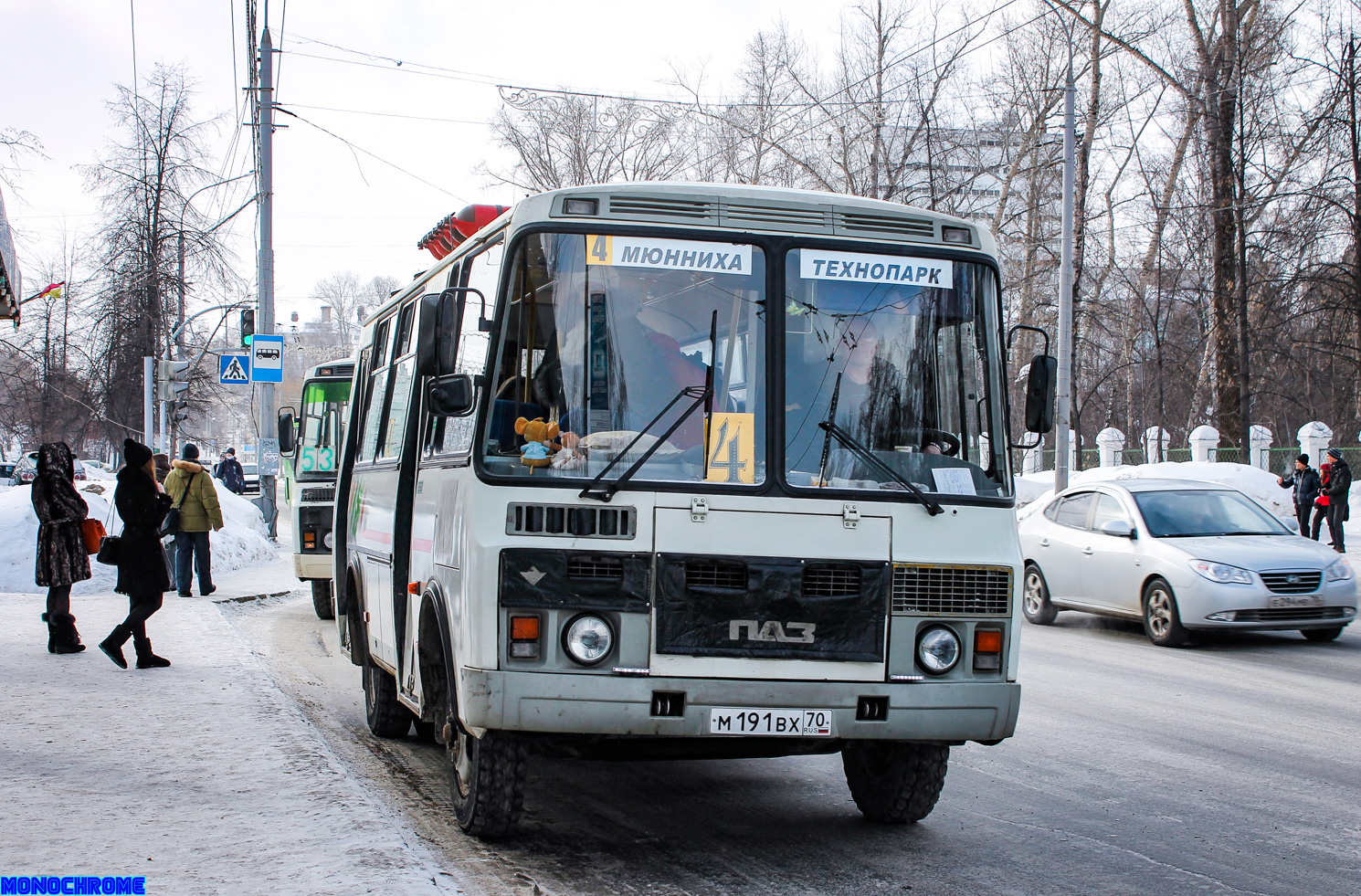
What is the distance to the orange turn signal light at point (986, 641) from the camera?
17.1 ft

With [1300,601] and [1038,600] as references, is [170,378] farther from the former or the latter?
[1300,601]

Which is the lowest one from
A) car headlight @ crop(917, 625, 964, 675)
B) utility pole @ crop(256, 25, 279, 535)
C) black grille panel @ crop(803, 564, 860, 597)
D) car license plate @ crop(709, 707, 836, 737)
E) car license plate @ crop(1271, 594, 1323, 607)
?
car license plate @ crop(1271, 594, 1323, 607)

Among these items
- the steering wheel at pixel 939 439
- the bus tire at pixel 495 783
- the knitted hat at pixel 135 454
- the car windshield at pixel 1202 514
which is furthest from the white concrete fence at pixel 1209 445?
the bus tire at pixel 495 783

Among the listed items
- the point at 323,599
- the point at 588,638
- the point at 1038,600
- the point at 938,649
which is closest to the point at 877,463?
the point at 938,649

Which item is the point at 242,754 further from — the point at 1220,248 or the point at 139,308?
the point at 139,308

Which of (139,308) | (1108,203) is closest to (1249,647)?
(1108,203)

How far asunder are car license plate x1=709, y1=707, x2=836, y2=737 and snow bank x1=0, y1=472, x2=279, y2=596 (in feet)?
36.7

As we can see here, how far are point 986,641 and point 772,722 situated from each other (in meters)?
0.93

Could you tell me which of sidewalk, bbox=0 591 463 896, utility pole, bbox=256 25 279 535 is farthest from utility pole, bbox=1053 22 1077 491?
sidewalk, bbox=0 591 463 896

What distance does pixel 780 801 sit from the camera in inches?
253

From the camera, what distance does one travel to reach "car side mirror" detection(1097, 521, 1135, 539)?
512 inches

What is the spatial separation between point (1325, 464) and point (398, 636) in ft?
64.3

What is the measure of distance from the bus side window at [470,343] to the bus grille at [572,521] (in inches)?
16.9

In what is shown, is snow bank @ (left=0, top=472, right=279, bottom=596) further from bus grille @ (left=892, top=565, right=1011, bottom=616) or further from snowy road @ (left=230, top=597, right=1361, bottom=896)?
bus grille @ (left=892, top=565, right=1011, bottom=616)
